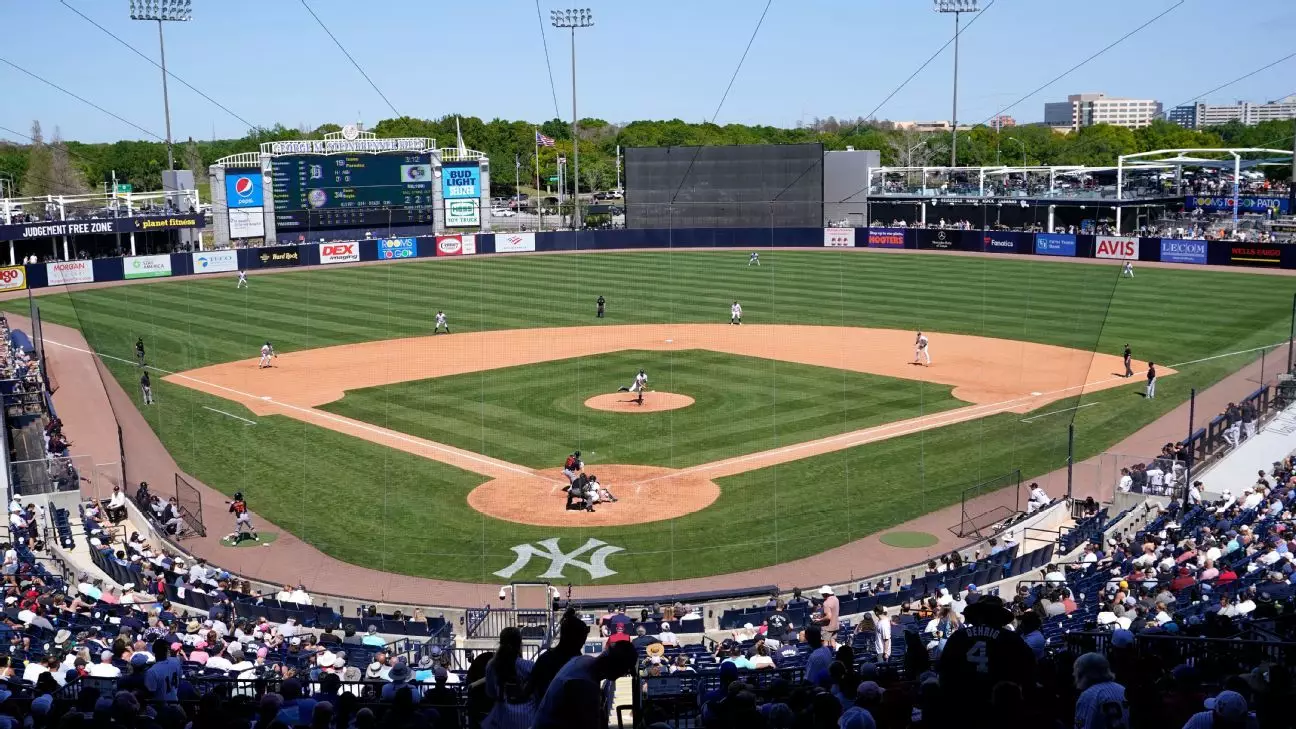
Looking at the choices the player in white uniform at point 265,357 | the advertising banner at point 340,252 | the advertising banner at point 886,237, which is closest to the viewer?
Result: the player in white uniform at point 265,357

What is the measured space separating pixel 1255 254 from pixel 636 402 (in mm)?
41979

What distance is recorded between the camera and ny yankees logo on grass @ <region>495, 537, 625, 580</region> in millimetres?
19656

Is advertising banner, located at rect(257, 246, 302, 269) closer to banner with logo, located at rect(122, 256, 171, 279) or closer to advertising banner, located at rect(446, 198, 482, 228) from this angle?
banner with logo, located at rect(122, 256, 171, 279)

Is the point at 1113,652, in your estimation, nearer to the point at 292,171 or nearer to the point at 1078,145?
the point at 292,171

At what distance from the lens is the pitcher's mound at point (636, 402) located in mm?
30859

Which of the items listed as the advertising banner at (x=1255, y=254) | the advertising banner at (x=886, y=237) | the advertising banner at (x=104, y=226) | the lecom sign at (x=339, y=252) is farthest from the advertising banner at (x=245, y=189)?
the advertising banner at (x=1255, y=254)

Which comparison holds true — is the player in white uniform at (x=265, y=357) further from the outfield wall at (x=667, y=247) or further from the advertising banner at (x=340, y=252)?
the advertising banner at (x=340, y=252)


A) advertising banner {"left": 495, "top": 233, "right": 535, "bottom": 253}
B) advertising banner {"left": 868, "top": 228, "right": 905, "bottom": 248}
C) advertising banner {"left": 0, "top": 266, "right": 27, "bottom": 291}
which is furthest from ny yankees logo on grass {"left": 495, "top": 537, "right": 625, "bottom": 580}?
advertising banner {"left": 868, "top": 228, "right": 905, "bottom": 248}

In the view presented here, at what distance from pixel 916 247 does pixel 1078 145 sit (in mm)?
63631

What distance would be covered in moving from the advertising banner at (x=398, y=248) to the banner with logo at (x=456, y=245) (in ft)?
5.46

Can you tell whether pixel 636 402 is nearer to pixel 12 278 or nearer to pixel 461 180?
pixel 12 278

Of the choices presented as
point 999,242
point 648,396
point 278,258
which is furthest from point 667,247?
point 648,396

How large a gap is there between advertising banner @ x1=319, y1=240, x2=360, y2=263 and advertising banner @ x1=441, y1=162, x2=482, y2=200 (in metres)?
9.90

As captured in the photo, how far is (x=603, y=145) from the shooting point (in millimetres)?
139875
